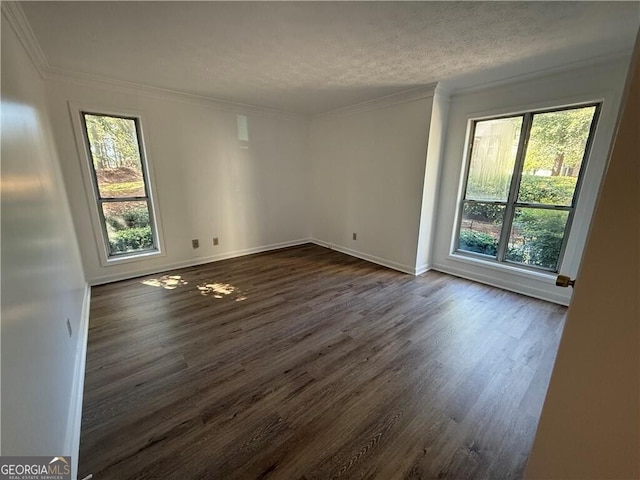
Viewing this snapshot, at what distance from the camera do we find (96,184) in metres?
3.23

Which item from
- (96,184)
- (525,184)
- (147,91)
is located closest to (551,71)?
(525,184)

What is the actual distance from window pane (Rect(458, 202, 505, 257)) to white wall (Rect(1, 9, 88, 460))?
409 centimetres

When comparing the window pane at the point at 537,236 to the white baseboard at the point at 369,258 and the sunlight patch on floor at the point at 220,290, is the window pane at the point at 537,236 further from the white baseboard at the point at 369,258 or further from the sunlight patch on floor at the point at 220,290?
the sunlight patch on floor at the point at 220,290

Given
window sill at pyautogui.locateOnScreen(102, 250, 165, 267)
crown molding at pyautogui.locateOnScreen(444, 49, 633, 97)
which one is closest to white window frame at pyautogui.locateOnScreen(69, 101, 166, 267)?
window sill at pyautogui.locateOnScreen(102, 250, 165, 267)

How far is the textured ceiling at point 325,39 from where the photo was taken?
1.69 m

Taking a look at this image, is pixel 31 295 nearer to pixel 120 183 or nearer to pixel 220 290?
pixel 220 290

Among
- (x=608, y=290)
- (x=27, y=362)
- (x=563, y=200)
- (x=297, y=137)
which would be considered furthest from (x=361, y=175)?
(x=27, y=362)

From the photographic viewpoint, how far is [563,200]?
2830 millimetres

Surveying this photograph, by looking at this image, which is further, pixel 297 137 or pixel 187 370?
pixel 297 137

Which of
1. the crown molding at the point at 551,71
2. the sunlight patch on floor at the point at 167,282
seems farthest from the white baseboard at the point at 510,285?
the sunlight patch on floor at the point at 167,282

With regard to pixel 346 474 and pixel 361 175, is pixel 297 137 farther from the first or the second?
pixel 346 474

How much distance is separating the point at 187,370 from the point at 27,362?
3.39 feet

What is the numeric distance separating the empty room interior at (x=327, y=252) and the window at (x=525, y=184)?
0.02 meters

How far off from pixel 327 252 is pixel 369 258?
2.70 ft
